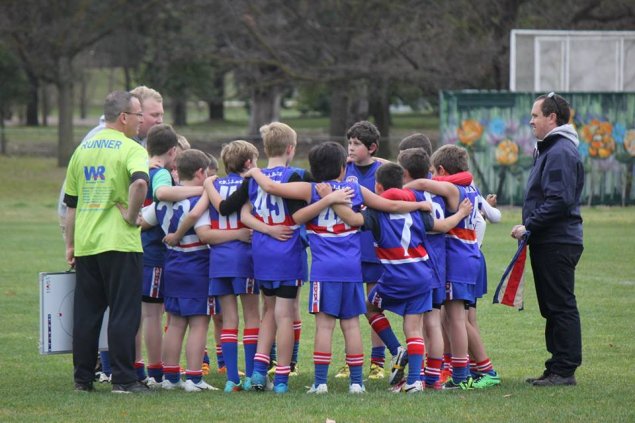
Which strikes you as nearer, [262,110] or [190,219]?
[190,219]

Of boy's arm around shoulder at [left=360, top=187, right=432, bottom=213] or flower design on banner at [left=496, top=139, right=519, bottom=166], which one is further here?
flower design on banner at [left=496, top=139, right=519, bottom=166]

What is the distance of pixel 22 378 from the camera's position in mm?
8875

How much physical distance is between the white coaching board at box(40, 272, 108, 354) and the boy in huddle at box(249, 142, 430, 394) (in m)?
1.67

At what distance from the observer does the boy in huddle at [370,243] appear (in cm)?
848

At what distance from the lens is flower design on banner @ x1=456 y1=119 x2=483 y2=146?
2759cm

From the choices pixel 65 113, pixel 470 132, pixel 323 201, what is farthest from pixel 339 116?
pixel 323 201

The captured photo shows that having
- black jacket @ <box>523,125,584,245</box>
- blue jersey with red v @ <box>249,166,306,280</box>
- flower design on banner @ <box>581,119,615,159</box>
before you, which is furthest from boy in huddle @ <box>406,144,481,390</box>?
flower design on banner @ <box>581,119,615,159</box>

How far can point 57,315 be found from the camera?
8211 millimetres

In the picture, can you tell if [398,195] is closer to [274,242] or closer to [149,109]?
[274,242]

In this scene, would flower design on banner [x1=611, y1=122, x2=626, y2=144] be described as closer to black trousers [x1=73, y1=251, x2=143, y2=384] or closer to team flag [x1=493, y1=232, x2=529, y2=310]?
team flag [x1=493, y1=232, x2=529, y2=310]

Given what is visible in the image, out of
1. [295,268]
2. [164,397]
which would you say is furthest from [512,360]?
[164,397]

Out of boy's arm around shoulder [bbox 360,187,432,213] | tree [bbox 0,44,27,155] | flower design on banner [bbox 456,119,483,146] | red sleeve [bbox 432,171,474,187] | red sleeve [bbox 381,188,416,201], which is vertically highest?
tree [bbox 0,44,27,155]

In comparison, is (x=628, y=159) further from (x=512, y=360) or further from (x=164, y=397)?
(x=164, y=397)

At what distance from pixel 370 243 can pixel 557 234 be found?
1406mm
